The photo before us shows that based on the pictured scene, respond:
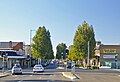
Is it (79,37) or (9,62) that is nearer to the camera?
(9,62)

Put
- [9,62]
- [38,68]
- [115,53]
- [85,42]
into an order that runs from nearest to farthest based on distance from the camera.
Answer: [38,68], [9,62], [85,42], [115,53]

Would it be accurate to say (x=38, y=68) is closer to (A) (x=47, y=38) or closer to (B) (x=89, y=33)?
(B) (x=89, y=33)

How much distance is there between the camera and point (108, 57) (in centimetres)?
10812

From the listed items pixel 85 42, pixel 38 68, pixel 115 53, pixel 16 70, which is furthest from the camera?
pixel 115 53

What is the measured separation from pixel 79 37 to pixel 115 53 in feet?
57.6

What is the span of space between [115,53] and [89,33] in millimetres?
15919

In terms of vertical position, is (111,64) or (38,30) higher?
(38,30)

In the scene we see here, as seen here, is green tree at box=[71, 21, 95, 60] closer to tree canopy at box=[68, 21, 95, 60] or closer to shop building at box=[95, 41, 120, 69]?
tree canopy at box=[68, 21, 95, 60]

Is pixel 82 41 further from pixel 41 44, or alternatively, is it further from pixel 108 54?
pixel 41 44

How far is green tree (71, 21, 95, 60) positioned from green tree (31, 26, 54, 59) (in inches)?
557

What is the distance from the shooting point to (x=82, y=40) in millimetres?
96438

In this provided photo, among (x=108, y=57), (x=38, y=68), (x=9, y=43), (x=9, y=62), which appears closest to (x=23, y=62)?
(x=9, y=43)

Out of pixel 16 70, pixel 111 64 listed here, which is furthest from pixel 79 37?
pixel 16 70

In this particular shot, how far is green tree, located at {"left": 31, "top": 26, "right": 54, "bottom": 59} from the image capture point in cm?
10675
